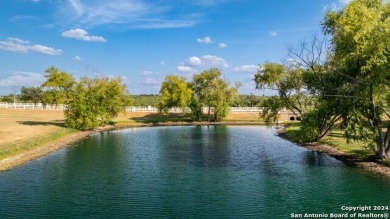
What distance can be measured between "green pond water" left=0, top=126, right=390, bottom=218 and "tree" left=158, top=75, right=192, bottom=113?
55.7 meters

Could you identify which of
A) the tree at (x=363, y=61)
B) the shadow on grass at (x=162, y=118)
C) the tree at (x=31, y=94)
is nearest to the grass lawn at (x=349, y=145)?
the tree at (x=363, y=61)

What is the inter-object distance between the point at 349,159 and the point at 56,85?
59.3 meters

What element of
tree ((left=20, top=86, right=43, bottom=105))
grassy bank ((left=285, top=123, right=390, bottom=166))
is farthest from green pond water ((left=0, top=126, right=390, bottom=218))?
tree ((left=20, top=86, right=43, bottom=105))

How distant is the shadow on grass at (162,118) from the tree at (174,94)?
9.83ft

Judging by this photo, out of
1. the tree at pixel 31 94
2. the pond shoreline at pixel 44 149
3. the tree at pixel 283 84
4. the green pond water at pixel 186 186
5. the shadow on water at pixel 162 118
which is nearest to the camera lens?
the green pond water at pixel 186 186

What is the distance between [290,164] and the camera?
36.3 meters

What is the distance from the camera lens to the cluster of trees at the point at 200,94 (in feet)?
322

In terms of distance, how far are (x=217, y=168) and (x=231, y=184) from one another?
6465 millimetres

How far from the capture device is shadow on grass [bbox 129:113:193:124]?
99.9m

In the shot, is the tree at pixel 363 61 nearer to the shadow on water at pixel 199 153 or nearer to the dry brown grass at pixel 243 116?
the shadow on water at pixel 199 153

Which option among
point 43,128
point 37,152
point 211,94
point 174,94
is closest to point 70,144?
point 37,152

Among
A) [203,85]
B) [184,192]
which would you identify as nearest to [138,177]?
[184,192]

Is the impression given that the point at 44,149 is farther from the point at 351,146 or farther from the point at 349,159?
the point at 351,146

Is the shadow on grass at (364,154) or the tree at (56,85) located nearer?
the shadow on grass at (364,154)
